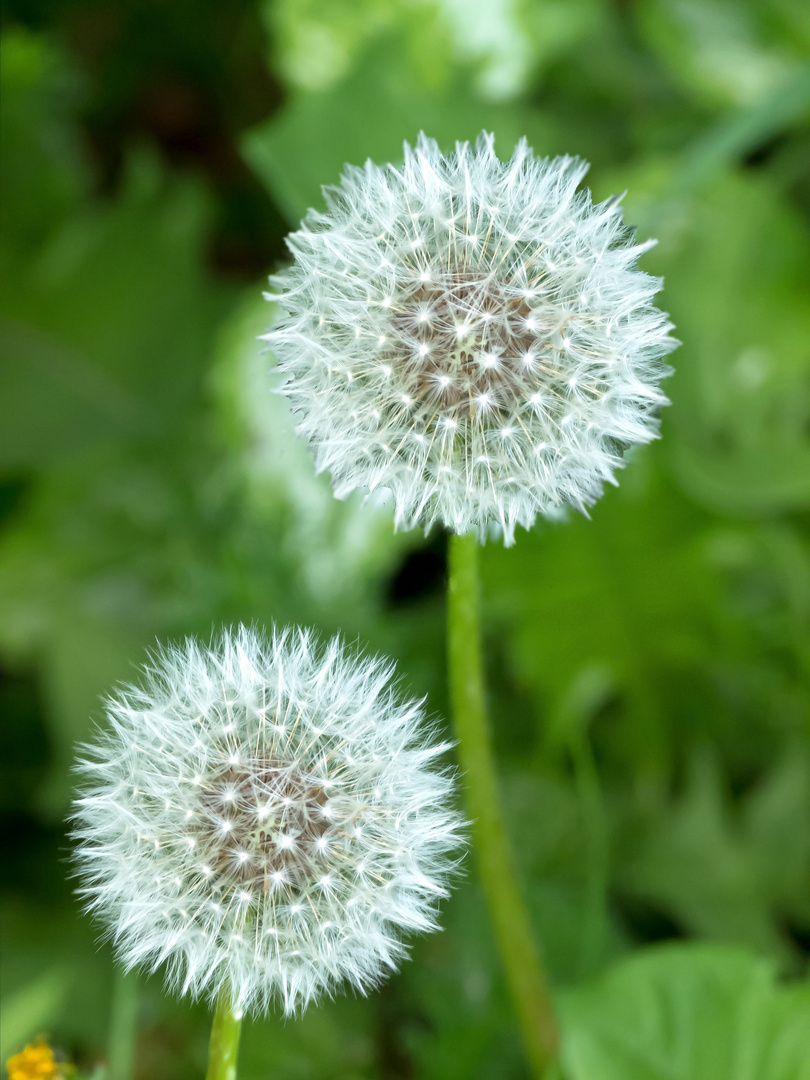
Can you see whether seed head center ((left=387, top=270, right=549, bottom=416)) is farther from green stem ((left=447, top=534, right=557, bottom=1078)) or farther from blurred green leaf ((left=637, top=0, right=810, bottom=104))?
blurred green leaf ((left=637, top=0, right=810, bottom=104))

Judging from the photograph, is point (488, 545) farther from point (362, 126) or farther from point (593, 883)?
point (362, 126)

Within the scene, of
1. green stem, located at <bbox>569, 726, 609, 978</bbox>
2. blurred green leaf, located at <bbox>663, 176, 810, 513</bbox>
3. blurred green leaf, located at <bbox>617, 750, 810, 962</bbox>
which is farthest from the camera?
blurred green leaf, located at <bbox>663, 176, 810, 513</bbox>

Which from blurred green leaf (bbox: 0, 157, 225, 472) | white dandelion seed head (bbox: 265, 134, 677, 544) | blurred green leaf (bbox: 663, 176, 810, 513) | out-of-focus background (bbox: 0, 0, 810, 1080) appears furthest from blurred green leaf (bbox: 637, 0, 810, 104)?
white dandelion seed head (bbox: 265, 134, 677, 544)

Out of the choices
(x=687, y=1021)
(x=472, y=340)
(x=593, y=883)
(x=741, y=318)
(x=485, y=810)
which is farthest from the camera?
(x=741, y=318)

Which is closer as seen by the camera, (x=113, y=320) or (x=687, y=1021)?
(x=687, y=1021)

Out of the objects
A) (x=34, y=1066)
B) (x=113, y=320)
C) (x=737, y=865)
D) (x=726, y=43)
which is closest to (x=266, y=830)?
(x=34, y=1066)

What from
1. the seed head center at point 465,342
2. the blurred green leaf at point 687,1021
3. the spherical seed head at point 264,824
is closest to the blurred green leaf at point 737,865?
the blurred green leaf at point 687,1021

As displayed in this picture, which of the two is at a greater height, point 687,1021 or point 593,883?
point 593,883
